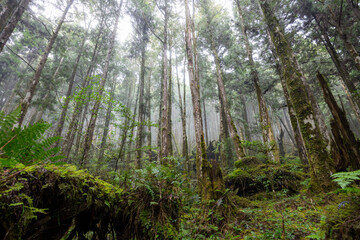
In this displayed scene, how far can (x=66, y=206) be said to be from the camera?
1.39 metres

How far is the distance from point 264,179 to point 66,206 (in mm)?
6832

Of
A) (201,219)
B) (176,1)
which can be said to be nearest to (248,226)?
(201,219)

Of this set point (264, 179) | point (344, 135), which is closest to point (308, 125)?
point (344, 135)

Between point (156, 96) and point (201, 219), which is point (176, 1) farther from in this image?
point (201, 219)

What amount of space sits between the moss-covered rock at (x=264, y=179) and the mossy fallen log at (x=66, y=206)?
511cm

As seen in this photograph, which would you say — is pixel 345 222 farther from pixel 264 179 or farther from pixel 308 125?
pixel 264 179

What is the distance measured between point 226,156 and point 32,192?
12099 mm

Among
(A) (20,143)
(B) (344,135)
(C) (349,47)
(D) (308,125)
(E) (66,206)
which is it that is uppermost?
(C) (349,47)

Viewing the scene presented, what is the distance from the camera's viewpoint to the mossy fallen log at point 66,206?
1.02m

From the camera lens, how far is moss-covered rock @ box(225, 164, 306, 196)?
5801 millimetres

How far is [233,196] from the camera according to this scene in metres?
5.38

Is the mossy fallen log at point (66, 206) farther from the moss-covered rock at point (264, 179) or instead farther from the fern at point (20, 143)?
the moss-covered rock at point (264, 179)

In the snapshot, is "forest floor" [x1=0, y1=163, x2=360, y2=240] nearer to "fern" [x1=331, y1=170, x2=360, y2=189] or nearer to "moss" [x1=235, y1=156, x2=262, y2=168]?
"fern" [x1=331, y1=170, x2=360, y2=189]

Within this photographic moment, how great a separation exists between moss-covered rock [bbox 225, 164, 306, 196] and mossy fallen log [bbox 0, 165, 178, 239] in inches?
201
